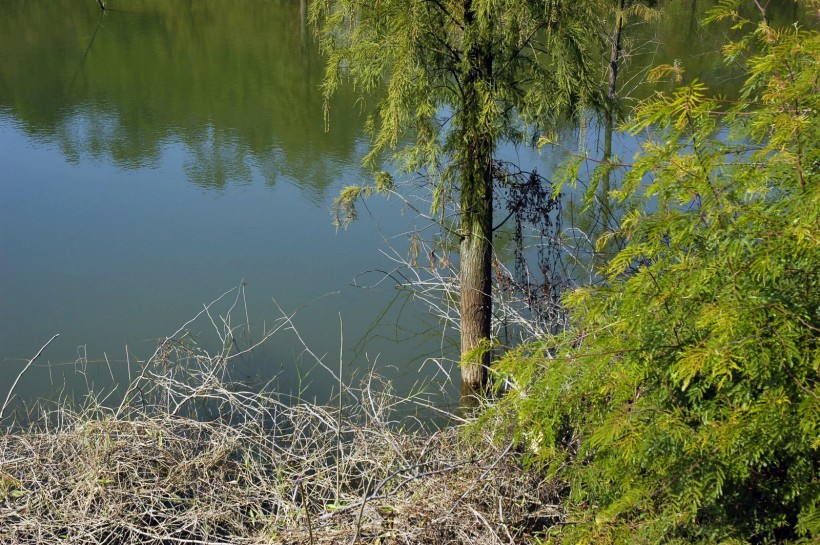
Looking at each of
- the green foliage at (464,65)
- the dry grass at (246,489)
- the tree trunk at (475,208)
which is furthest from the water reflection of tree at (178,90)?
the dry grass at (246,489)

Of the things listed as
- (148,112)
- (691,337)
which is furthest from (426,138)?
(148,112)

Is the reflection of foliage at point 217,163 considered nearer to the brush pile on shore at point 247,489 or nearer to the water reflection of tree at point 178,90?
the water reflection of tree at point 178,90

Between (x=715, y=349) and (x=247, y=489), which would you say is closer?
(x=715, y=349)

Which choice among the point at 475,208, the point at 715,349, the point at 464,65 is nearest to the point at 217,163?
the point at 475,208

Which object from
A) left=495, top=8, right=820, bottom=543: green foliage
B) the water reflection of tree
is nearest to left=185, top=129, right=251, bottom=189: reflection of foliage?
the water reflection of tree

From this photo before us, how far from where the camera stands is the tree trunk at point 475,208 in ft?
15.0

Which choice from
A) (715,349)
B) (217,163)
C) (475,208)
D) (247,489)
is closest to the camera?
(715,349)

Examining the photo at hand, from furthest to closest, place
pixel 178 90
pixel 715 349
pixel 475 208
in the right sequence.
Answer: pixel 178 90 → pixel 475 208 → pixel 715 349

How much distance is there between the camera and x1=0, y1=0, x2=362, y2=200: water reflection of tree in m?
9.95

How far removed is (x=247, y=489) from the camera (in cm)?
375

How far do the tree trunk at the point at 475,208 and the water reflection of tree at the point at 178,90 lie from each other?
415 centimetres

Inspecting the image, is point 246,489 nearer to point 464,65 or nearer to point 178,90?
point 464,65

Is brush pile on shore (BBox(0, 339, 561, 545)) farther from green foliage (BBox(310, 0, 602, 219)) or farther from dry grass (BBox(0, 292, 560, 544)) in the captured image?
green foliage (BBox(310, 0, 602, 219))

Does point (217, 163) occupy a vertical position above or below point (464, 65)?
below
